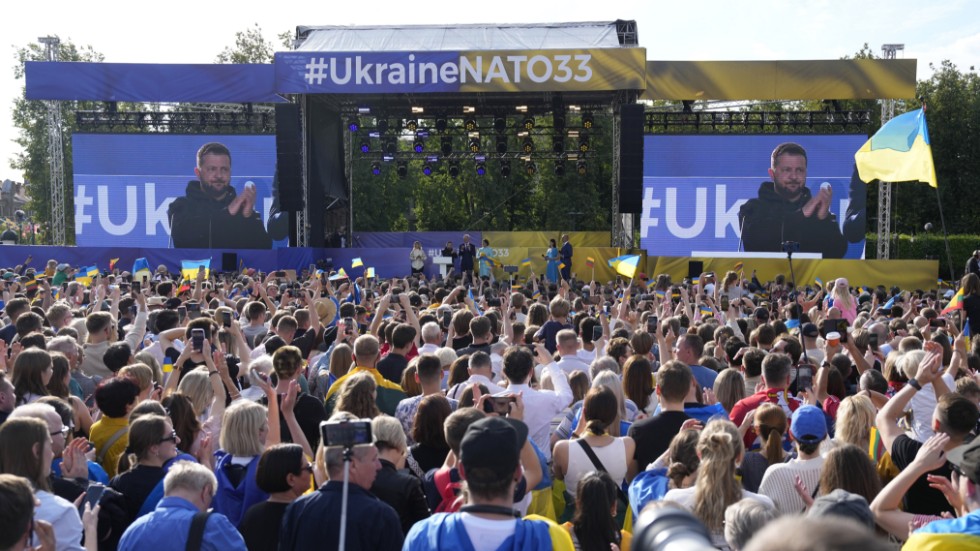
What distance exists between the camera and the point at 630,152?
23.1m

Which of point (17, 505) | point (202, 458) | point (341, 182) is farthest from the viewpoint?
Result: point (341, 182)

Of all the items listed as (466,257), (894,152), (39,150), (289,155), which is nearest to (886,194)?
(466,257)

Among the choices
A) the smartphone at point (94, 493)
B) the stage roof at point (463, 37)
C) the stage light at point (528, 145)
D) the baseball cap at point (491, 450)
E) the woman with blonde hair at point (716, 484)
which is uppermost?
the stage roof at point (463, 37)

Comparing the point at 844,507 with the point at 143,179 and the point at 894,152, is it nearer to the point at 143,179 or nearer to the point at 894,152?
the point at 894,152

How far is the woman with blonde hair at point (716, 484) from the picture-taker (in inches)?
148

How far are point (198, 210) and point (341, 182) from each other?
15.0 feet

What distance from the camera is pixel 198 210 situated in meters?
27.8

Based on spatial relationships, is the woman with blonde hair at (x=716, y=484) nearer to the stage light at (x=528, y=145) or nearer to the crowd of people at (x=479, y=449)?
the crowd of people at (x=479, y=449)

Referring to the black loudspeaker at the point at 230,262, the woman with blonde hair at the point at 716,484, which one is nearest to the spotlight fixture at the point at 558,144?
the black loudspeaker at the point at 230,262

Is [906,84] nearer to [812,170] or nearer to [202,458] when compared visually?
[812,170]

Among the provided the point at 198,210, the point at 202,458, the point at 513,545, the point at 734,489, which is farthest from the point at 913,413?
the point at 198,210

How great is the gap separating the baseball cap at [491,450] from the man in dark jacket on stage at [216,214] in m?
25.4

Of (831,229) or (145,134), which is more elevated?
(145,134)

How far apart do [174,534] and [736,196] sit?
25.8 meters
